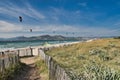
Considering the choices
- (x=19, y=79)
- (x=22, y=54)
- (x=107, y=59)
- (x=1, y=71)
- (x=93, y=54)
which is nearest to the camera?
(x=1, y=71)

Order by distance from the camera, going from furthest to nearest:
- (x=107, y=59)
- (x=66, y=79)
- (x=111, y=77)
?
(x=107, y=59), (x=111, y=77), (x=66, y=79)

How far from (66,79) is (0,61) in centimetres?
670

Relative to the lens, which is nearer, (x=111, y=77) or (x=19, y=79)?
(x=111, y=77)

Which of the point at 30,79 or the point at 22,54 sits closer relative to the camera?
the point at 30,79

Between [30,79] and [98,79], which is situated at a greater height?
[98,79]

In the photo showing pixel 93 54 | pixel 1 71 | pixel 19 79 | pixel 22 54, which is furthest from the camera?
pixel 22 54

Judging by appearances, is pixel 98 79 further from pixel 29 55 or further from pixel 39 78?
pixel 29 55

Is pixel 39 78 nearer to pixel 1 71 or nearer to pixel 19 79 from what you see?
pixel 19 79

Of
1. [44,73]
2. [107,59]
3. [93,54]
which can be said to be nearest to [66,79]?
[44,73]

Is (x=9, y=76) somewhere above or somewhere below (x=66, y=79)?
below

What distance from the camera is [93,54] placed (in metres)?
25.9

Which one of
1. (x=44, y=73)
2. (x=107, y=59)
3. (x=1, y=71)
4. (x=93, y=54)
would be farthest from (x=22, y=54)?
(x=1, y=71)

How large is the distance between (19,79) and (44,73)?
6.98ft

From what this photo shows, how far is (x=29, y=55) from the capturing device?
3947 centimetres
